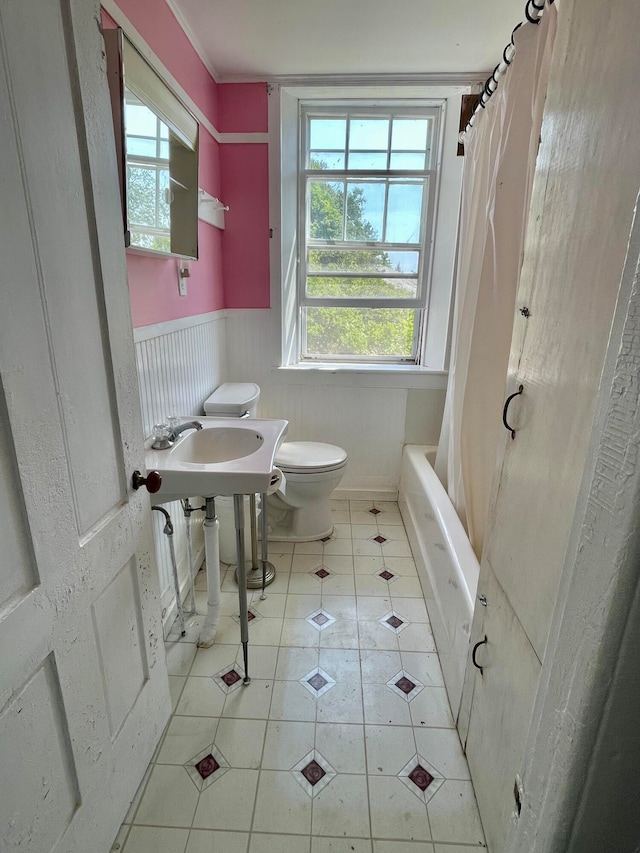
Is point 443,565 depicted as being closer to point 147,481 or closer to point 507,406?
point 507,406

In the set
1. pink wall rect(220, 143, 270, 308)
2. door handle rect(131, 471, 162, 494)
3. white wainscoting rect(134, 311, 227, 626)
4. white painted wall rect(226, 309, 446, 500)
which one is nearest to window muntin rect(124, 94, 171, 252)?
white wainscoting rect(134, 311, 227, 626)

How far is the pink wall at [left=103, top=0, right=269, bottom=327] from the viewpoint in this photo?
5.39ft

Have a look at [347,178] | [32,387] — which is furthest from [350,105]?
[32,387]

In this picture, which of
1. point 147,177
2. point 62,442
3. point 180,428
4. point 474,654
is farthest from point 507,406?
point 147,177

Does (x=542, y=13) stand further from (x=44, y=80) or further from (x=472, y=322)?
(x=44, y=80)

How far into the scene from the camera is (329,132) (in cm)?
246

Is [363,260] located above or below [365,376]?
above

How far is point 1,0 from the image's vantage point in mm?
591

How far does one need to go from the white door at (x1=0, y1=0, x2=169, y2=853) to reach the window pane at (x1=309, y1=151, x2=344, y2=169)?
188 cm

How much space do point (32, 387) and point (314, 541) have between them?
1.86m

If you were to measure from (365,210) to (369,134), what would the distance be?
397 mm

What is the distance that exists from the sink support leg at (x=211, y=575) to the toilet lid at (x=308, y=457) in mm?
596

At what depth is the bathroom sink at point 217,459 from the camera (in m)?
1.30

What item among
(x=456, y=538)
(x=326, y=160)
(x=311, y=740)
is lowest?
(x=311, y=740)
